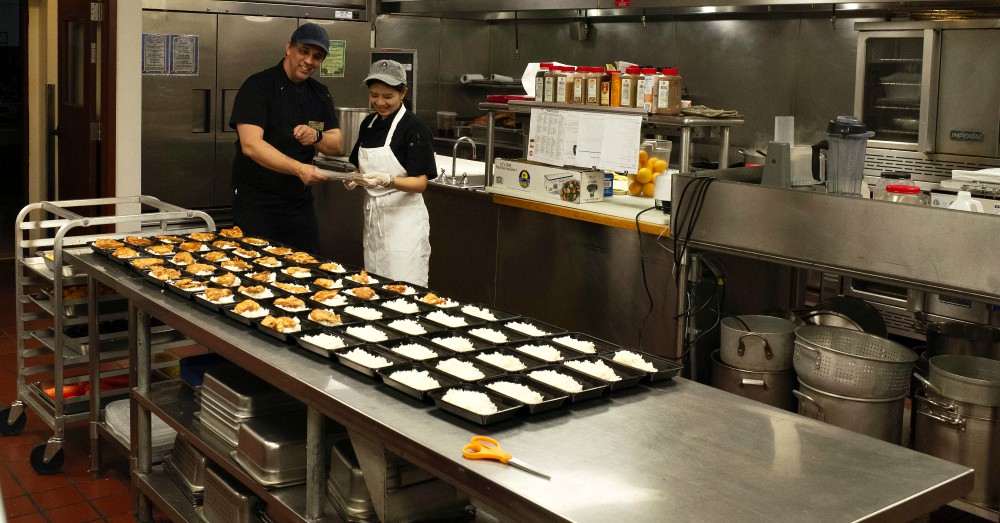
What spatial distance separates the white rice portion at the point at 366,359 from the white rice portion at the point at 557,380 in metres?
0.37

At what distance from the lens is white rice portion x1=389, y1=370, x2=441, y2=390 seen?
227 centimetres

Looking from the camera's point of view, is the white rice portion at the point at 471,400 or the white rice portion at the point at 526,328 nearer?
the white rice portion at the point at 471,400

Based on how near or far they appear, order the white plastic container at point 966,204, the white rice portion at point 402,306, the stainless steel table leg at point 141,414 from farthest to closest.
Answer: the stainless steel table leg at point 141,414 < the white plastic container at point 966,204 < the white rice portion at point 402,306

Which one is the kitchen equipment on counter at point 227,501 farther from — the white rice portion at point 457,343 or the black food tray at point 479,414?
the black food tray at point 479,414

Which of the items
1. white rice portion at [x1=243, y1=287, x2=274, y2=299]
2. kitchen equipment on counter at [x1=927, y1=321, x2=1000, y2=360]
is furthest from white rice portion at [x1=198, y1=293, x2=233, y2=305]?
kitchen equipment on counter at [x1=927, y1=321, x2=1000, y2=360]

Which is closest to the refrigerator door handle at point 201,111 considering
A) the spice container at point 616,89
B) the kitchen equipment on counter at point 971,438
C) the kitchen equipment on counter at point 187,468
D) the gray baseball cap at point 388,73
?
the gray baseball cap at point 388,73

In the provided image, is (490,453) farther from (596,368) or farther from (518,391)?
(596,368)

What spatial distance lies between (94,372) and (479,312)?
1.74 meters

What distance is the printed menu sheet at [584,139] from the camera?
4551 mm

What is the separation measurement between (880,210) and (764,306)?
4.03 ft

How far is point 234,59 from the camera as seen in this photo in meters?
7.19

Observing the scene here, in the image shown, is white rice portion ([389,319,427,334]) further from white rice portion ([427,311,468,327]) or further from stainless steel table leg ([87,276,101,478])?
stainless steel table leg ([87,276,101,478])

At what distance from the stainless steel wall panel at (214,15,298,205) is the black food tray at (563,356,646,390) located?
5312 millimetres

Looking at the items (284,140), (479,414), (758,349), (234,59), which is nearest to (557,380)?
(479,414)
